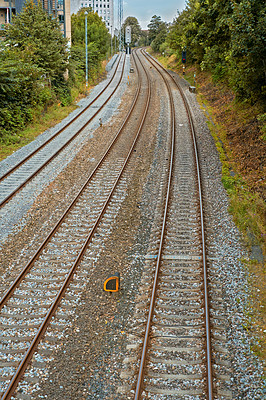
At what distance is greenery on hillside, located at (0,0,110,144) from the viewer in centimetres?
1938

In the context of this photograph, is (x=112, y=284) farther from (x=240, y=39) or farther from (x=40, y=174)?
(x=240, y=39)

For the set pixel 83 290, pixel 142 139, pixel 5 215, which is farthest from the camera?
pixel 142 139

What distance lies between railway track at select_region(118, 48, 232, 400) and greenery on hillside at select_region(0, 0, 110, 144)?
1106 centimetres

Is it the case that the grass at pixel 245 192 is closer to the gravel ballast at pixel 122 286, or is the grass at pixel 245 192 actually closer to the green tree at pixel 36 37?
the gravel ballast at pixel 122 286

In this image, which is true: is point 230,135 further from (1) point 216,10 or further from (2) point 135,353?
(2) point 135,353

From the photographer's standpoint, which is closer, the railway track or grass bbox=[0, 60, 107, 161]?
the railway track

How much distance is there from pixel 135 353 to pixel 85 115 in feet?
66.7

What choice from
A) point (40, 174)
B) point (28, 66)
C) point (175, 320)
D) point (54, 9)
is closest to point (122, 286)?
point (175, 320)

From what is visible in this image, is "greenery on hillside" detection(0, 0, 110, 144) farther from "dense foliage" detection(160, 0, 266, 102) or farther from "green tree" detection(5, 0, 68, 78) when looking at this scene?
"dense foliage" detection(160, 0, 266, 102)

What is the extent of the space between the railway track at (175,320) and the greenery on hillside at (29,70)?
11.1 meters

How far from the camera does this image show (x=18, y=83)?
20172mm

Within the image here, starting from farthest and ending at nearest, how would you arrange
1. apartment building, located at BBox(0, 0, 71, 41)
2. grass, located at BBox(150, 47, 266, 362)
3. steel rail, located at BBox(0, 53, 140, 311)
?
1. apartment building, located at BBox(0, 0, 71, 41)
2. steel rail, located at BBox(0, 53, 140, 311)
3. grass, located at BBox(150, 47, 266, 362)

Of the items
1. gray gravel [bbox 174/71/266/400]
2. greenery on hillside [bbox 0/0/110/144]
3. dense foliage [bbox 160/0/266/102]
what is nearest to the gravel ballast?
gray gravel [bbox 174/71/266/400]

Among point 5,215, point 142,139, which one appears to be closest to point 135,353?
point 5,215
